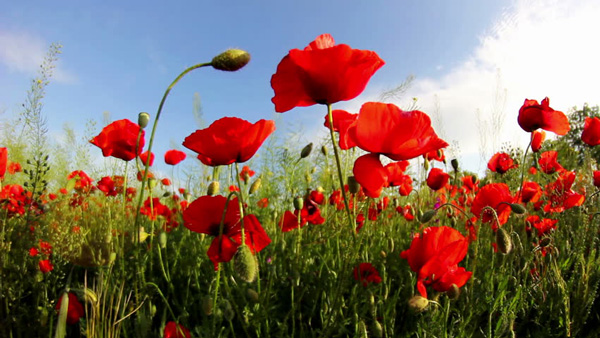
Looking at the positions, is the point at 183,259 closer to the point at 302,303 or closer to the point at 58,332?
the point at 302,303

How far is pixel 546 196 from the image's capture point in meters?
3.00

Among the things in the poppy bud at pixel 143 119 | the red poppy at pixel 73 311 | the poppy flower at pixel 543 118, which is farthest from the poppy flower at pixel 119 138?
the poppy flower at pixel 543 118

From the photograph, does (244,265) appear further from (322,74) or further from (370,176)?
(322,74)

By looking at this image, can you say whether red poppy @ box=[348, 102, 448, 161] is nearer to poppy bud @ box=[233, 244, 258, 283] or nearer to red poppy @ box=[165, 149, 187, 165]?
poppy bud @ box=[233, 244, 258, 283]

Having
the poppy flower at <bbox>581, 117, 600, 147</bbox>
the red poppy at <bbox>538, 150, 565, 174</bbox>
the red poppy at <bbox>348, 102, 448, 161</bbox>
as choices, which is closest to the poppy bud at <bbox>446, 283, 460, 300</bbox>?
the red poppy at <bbox>348, 102, 448, 161</bbox>

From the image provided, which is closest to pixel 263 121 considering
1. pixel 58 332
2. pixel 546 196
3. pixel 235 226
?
pixel 235 226

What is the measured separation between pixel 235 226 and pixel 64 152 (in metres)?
4.67

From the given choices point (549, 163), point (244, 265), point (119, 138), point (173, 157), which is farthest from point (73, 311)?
point (549, 163)

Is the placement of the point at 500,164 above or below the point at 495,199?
above

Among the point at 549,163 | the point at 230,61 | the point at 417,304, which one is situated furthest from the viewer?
the point at 549,163

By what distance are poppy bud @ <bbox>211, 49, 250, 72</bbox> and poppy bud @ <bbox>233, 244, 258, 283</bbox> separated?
455mm

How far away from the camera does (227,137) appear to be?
1035mm

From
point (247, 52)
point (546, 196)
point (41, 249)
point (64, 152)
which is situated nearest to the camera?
point (247, 52)

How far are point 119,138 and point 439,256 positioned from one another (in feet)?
4.40
